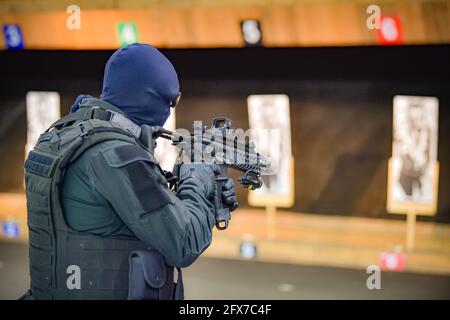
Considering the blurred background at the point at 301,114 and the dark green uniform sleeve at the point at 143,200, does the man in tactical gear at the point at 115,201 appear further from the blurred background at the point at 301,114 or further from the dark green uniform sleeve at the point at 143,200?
the blurred background at the point at 301,114

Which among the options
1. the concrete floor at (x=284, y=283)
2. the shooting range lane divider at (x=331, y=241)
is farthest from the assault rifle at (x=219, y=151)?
the shooting range lane divider at (x=331, y=241)

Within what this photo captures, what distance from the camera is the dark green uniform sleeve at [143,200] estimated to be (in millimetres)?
1772

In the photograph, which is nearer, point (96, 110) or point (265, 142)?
point (96, 110)

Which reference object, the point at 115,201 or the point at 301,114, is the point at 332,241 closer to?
the point at 301,114

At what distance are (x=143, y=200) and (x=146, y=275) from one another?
8.5 inches

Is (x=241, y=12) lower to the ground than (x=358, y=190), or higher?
higher

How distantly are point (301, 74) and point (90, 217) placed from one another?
2.74 meters

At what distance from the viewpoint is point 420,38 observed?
3.77 meters

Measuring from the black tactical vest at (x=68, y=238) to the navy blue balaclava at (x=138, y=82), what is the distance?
0.08m

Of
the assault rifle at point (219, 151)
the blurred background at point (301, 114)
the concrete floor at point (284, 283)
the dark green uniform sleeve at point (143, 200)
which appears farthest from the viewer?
the concrete floor at point (284, 283)

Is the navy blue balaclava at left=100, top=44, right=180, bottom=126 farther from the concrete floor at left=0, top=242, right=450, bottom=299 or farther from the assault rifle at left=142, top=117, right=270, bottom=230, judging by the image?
the concrete floor at left=0, top=242, right=450, bottom=299

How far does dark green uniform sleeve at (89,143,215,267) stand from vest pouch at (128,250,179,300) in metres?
0.06

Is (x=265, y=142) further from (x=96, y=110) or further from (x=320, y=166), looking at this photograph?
(x=96, y=110)

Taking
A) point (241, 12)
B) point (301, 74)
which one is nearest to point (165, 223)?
point (241, 12)
